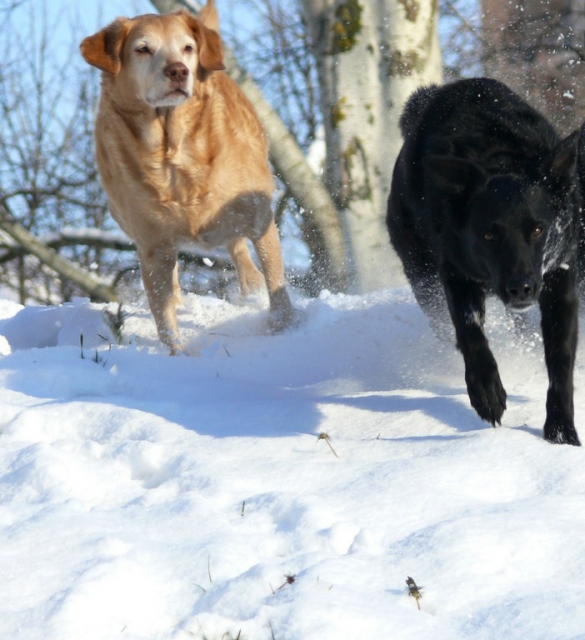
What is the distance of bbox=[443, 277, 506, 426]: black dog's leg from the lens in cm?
347

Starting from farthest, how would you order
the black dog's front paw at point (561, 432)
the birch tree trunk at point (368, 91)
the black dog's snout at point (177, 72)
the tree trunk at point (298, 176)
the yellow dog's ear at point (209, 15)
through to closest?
the tree trunk at point (298, 176)
the birch tree trunk at point (368, 91)
the yellow dog's ear at point (209, 15)
the black dog's snout at point (177, 72)
the black dog's front paw at point (561, 432)

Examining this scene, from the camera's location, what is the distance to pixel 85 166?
15.5 metres

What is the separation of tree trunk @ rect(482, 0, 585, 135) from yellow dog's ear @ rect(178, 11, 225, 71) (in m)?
6.32

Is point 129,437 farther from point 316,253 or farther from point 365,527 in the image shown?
point 316,253

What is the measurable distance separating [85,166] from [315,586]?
1422 cm

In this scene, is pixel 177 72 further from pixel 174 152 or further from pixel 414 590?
pixel 414 590

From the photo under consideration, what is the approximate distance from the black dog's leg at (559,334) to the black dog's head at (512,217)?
94 millimetres

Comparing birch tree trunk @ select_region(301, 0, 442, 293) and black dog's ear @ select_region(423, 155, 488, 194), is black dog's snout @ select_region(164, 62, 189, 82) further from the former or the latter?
birch tree trunk @ select_region(301, 0, 442, 293)

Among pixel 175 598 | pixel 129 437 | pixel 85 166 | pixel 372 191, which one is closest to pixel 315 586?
pixel 175 598

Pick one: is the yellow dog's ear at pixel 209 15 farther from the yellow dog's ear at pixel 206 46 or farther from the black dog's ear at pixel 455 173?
the black dog's ear at pixel 455 173

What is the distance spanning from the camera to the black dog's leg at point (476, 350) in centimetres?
347

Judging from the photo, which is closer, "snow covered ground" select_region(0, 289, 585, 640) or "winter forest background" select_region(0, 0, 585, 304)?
"snow covered ground" select_region(0, 289, 585, 640)

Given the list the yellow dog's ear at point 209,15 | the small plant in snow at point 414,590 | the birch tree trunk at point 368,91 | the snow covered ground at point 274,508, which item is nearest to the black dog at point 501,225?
the snow covered ground at point 274,508

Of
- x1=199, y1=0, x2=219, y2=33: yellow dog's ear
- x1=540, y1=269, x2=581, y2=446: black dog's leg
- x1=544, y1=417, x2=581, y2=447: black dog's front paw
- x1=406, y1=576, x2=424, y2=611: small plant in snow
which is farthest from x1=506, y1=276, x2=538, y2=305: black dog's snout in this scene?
x1=199, y1=0, x2=219, y2=33: yellow dog's ear
